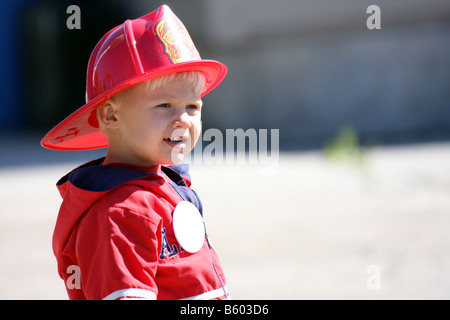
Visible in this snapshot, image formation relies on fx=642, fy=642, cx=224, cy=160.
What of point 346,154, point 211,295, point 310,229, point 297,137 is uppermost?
point 297,137

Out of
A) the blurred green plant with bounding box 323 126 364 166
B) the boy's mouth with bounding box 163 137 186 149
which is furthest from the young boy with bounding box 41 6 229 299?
the blurred green plant with bounding box 323 126 364 166

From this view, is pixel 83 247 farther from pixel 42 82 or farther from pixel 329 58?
pixel 42 82

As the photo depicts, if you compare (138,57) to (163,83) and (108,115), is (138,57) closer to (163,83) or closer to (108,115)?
(163,83)

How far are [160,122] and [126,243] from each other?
37 centimetres

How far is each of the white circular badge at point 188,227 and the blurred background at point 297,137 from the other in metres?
1.96

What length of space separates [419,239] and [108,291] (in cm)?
346

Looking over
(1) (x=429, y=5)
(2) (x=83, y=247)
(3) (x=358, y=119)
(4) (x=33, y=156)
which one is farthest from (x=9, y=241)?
(1) (x=429, y=5)

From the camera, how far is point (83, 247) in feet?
5.31

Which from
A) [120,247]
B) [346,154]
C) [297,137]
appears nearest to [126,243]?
[120,247]

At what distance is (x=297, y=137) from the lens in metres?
12.1

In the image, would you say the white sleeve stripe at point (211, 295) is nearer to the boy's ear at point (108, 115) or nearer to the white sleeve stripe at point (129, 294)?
the white sleeve stripe at point (129, 294)

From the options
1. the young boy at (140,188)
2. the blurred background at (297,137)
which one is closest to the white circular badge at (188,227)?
the young boy at (140,188)

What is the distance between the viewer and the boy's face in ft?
5.79

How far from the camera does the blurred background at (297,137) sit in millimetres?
4215
